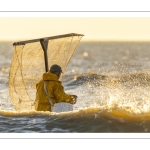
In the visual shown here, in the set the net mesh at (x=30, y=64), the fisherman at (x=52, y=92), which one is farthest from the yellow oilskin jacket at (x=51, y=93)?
the net mesh at (x=30, y=64)

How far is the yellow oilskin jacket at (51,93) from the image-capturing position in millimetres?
9391

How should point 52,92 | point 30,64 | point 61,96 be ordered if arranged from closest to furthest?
point 61,96
point 52,92
point 30,64

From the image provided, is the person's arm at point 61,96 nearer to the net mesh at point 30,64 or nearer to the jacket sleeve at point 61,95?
the jacket sleeve at point 61,95

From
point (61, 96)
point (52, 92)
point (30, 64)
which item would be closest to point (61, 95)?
point (61, 96)

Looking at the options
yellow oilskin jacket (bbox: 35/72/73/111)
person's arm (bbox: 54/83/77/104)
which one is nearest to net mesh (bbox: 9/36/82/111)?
yellow oilskin jacket (bbox: 35/72/73/111)

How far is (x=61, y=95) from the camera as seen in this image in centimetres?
938

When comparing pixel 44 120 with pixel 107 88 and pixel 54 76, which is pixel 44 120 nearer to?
pixel 54 76

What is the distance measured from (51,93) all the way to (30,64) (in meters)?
1.67

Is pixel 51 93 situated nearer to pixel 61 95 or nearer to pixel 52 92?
pixel 52 92

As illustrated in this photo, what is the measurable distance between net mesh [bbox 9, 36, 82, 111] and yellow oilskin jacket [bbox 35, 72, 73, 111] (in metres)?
1.13

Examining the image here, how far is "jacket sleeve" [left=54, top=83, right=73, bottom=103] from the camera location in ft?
30.7

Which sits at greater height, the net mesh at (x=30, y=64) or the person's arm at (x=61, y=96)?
the net mesh at (x=30, y=64)

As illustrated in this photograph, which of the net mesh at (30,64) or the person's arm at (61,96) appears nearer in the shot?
the person's arm at (61,96)
